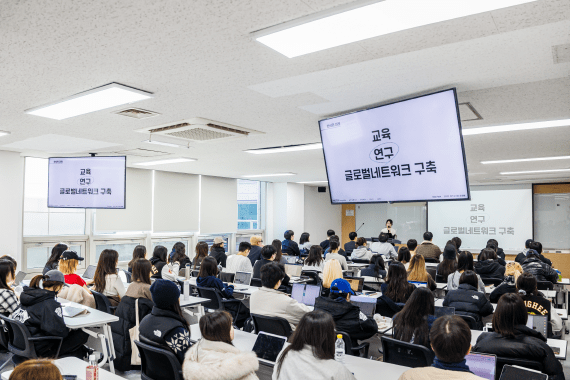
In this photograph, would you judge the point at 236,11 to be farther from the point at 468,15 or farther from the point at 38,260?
the point at 38,260

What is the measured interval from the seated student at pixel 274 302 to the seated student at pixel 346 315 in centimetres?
21

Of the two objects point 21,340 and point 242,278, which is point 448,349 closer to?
point 21,340

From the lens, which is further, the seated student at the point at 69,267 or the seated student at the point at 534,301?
the seated student at the point at 69,267

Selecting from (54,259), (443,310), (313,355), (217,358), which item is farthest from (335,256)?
(217,358)

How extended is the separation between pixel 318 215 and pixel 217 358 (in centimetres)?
1211

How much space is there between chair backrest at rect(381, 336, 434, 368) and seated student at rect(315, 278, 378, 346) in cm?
57

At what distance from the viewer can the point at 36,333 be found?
12.1 feet

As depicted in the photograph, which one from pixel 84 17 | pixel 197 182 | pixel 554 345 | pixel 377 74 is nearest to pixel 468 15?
pixel 377 74

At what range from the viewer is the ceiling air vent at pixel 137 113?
3.95 metres

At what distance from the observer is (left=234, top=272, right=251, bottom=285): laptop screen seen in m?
6.62

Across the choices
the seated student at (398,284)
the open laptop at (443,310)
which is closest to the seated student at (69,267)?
the seated student at (398,284)

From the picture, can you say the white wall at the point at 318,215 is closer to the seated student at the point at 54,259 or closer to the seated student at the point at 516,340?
the seated student at the point at 54,259

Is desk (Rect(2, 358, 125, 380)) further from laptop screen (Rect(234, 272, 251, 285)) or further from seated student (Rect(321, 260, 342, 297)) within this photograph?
laptop screen (Rect(234, 272, 251, 285))

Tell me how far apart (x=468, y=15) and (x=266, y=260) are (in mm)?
5451
